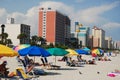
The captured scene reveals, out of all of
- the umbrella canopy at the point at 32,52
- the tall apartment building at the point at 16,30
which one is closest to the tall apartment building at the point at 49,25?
the tall apartment building at the point at 16,30

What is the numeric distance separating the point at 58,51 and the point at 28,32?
128553 mm

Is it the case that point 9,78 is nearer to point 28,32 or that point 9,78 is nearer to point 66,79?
point 66,79

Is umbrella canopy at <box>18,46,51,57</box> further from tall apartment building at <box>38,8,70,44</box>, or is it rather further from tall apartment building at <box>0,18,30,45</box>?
tall apartment building at <box>38,8,70,44</box>

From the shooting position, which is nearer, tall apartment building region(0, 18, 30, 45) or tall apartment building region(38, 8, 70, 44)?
tall apartment building region(0, 18, 30, 45)

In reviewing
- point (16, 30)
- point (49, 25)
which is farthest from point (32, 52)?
point (49, 25)

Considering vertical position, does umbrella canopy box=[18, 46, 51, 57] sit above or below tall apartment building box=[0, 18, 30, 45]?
below

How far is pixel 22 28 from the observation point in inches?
5615

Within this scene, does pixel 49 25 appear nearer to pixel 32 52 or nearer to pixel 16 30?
pixel 16 30

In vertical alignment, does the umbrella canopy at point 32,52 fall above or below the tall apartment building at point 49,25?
below

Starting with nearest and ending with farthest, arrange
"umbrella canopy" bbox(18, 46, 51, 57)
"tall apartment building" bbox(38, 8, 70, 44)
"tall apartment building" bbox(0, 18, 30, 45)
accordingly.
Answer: "umbrella canopy" bbox(18, 46, 51, 57)
"tall apartment building" bbox(0, 18, 30, 45)
"tall apartment building" bbox(38, 8, 70, 44)

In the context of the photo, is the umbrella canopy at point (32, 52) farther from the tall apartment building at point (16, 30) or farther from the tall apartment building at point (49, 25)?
the tall apartment building at point (49, 25)

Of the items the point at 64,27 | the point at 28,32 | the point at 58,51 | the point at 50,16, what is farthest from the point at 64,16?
the point at 58,51

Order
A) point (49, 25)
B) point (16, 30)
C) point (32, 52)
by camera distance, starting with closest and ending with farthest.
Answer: point (32, 52)
point (16, 30)
point (49, 25)

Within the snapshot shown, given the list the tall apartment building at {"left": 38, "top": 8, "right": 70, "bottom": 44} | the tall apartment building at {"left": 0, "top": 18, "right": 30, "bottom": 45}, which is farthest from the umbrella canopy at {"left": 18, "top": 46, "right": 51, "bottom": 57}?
the tall apartment building at {"left": 38, "top": 8, "right": 70, "bottom": 44}
